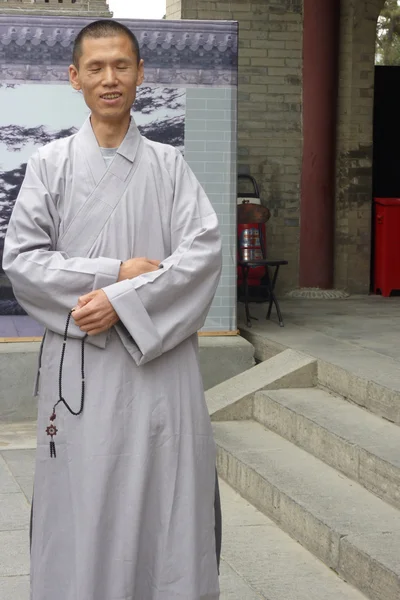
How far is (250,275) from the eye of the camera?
9219mm

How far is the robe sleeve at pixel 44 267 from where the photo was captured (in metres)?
3.04

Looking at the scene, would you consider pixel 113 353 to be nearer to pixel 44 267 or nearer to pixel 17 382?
pixel 44 267

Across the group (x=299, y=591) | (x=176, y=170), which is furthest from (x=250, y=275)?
(x=176, y=170)

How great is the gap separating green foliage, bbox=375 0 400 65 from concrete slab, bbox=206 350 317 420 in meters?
19.2

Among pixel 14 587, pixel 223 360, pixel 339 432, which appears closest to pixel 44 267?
pixel 14 587

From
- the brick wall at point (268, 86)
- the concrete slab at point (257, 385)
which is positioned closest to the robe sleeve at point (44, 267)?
the concrete slab at point (257, 385)

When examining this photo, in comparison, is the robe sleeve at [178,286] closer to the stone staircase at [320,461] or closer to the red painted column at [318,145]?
the stone staircase at [320,461]

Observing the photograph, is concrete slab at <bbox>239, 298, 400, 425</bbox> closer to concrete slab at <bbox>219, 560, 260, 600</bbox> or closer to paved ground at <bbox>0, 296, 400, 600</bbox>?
paved ground at <bbox>0, 296, 400, 600</bbox>

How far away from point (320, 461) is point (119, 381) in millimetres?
2673

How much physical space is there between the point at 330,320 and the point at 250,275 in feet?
3.02

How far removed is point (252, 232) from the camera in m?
8.95

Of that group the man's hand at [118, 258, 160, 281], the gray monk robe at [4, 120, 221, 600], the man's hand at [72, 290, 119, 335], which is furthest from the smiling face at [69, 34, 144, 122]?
the man's hand at [72, 290, 119, 335]

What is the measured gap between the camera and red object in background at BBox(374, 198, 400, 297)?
10461mm

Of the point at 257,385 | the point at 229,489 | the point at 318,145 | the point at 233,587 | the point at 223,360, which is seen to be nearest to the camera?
the point at 233,587
